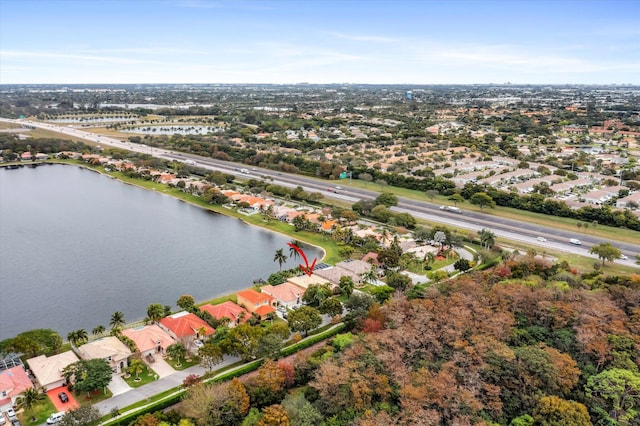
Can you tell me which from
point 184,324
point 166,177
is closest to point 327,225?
point 184,324

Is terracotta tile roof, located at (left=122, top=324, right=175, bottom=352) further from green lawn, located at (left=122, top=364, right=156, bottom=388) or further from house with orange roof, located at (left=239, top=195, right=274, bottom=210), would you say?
house with orange roof, located at (left=239, top=195, right=274, bottom=210)

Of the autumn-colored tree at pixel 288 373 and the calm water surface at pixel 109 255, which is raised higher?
the autumn-colored tree at pixel 288 373

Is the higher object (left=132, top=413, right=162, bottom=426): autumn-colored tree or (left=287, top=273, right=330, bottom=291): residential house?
(left=132, top=413, right=162, bottom=426): autumn-colored tree

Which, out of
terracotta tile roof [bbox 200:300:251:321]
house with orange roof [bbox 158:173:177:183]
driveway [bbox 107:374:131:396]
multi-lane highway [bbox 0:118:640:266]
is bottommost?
driveway [bbox 107:374:131:396]

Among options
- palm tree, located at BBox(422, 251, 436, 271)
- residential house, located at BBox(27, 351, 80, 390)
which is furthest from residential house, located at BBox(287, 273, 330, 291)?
residential house, located at BBox(27, 351, 80, 390)

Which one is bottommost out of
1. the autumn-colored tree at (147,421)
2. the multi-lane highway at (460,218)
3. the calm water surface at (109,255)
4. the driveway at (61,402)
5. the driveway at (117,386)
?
the driveway at (117,386)

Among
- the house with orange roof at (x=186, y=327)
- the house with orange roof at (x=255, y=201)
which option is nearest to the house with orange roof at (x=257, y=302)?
the house with orange roof at (x=186, y=327)

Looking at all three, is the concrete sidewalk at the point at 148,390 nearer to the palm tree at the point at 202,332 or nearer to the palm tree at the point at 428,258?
the palm tree at the point at 202,332

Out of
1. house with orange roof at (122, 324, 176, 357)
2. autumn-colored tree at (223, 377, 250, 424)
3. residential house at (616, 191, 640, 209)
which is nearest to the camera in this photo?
autumn-colored tree at (223, 377, 250, 424)

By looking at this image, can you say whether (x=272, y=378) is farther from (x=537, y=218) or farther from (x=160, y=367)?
(x=537, y=218)
